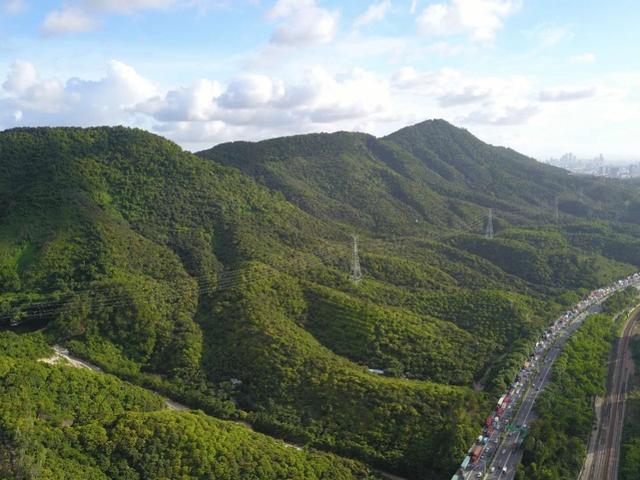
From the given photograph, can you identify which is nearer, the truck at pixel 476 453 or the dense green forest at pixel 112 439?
the dense green forest at pixel 112 439

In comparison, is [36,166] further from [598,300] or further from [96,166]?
[598,300]

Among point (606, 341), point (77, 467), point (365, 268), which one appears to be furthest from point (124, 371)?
point (606, 341)

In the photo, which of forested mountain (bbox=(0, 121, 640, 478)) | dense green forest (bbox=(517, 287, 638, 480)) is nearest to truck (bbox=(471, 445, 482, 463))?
forested mountain (bbox=(0, 121, 640, 478))

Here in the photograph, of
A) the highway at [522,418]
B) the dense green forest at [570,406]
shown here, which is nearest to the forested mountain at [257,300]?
the highway at [522,418]

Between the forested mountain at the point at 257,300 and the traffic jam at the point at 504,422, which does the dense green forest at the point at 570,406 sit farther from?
the forested mountain at the point at 257,300

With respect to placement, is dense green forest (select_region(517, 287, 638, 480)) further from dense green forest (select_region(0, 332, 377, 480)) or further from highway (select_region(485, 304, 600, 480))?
dense green forest (select_region(0, 332, 377, 480))

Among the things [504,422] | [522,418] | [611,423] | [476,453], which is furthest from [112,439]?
[611,423]

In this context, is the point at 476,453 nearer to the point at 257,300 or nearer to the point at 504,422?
the point at 504,422

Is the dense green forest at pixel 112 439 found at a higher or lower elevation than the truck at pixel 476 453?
higher
